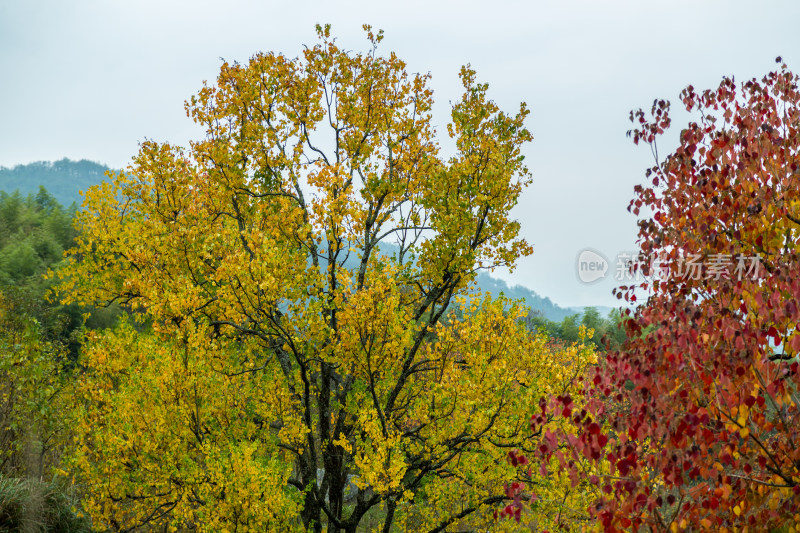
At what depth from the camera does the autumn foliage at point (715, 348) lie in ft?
13.4

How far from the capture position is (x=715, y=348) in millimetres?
4113

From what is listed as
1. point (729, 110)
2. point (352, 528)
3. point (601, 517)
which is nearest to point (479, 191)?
point (729, 110)

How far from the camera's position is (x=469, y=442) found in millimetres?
9781

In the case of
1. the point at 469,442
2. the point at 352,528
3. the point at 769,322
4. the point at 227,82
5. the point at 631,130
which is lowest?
the point at 352,528

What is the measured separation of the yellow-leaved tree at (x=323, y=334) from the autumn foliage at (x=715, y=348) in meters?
3.66

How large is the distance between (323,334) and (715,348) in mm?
6861

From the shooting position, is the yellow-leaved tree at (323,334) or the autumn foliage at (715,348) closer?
the autumn foliage at (715,348)

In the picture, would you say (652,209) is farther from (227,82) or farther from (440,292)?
(227,82)

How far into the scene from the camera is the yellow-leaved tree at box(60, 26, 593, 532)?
9.18 m

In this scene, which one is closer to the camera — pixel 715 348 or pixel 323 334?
pixel 715 348

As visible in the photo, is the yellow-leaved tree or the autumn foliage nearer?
the autumn foliage

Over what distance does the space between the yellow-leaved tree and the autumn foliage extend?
3.66 meters

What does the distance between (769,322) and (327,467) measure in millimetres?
8553

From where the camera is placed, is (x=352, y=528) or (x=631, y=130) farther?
(x=352, y=528)
